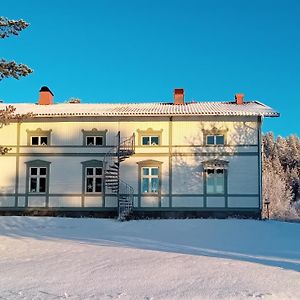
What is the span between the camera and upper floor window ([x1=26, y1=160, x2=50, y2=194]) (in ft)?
82.9

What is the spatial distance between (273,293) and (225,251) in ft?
18.7

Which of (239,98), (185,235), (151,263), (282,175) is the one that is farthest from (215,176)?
(282,175)

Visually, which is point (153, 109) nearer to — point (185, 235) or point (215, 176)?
point (215, 176)

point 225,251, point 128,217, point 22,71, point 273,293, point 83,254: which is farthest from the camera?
point 128,217

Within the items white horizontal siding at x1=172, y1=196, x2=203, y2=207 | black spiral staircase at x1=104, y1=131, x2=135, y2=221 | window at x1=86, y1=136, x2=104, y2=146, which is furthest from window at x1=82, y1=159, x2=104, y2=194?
white horizontal siding at x1=172, y1=196, x2=203, y2=207

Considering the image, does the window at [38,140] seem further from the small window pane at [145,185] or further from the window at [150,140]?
the small window pane at [145,185]

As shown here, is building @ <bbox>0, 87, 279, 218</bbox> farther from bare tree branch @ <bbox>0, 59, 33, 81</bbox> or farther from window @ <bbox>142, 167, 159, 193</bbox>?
bare tree branch @ <bbox>0, 59, 33, 81</bbox>

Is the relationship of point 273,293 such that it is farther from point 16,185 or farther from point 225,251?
point 16,185

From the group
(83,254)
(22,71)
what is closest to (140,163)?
(22,71)

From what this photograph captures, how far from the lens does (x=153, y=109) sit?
A: 2567 cm

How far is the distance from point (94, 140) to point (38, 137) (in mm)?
3007

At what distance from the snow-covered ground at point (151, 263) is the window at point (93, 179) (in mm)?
5218

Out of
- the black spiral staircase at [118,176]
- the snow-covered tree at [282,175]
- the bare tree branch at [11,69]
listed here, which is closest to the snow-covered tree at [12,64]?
the bare tree branch at [11,69]

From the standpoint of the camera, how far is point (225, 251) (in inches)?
532
